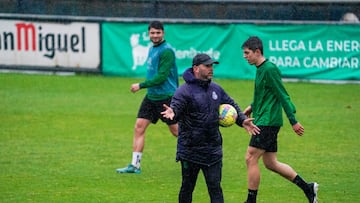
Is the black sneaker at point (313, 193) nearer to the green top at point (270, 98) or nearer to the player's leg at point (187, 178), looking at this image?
the green top at point (270, 98)

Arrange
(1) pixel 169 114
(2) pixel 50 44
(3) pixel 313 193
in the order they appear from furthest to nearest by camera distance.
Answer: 1. (2) pixel 50 44
2. (3) pixel 313 193
3. (1) pixel 169 114

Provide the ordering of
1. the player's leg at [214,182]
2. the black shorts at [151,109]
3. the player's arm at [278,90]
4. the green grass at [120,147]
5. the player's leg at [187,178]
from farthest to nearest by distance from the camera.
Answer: the black shorts at [151,109] < the green grass at [120,147] < the player's arm at [278,90] < the player's leg at [187,178] < the player's leg at [214,182]

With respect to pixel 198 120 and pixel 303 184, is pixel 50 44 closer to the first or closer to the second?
pixel 303 184

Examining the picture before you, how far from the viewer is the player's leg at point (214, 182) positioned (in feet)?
31.7

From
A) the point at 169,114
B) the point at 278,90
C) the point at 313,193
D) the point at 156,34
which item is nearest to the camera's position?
the point at 169,114

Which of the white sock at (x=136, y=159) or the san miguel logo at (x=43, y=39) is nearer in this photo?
the white sock at (x=136, y=159)

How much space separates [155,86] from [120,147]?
7.87ft

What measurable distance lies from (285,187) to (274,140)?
1.74 m

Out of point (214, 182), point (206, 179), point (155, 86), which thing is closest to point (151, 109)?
point (155, 86)

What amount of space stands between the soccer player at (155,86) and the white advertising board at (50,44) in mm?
11320

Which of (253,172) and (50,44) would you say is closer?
(253,172)

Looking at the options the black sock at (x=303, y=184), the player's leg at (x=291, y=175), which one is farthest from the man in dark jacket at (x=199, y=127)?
the black sock at (x=303, y=184)

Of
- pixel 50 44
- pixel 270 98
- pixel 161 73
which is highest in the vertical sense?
pixel 50 44

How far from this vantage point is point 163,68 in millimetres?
13164
